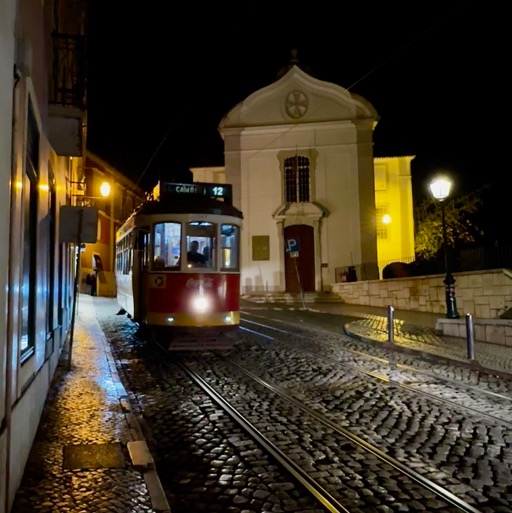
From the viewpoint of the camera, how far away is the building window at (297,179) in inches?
1236

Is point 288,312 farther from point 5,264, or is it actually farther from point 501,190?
point 5,264

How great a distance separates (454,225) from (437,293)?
11.3 metres

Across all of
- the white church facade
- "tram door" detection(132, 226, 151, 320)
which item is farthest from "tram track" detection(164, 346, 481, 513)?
the white church facade

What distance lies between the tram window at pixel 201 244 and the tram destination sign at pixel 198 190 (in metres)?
1.23

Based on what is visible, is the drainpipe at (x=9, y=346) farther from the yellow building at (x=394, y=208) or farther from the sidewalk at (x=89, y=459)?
the yellow building at (x=394, y=208)

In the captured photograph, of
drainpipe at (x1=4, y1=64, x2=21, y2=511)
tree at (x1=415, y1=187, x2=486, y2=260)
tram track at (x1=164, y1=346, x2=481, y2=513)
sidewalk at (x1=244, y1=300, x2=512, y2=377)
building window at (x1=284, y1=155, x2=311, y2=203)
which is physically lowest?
tram track at (x1=164, y1=346, x2=481, y2=513)

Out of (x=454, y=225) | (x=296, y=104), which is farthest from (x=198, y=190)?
(x=454, y=225)

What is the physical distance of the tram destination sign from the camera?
12.7m

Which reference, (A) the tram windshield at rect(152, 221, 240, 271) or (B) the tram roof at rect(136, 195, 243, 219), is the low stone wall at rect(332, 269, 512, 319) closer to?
(A) the tram windshield at rect(152, 221, 240, 271)

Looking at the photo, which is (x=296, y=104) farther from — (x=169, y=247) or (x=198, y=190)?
(x=169, y=247)

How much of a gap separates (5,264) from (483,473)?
14.5ft

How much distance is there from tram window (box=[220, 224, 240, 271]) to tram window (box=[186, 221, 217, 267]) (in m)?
0.21

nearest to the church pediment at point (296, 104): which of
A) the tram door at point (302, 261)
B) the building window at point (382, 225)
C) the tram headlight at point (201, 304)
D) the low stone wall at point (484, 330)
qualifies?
the building window at point (382, 225)

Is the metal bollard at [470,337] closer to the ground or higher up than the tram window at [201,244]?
closer to the ground
